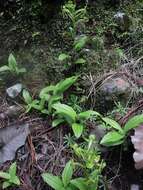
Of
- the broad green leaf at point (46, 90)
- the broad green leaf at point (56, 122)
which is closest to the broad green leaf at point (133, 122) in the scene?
the broad green leaf at point (56, 122)

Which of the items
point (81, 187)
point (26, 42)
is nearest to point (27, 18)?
point (26, 42)

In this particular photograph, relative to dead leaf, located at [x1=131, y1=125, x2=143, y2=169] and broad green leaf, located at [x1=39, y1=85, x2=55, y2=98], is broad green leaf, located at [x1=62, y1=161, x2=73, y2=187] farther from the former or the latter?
broad green leaf, located at [x1=39, y1=85, x2=55, y2=98]

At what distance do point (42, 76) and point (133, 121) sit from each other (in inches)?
35.4

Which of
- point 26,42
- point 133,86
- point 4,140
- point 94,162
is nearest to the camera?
point 94,162

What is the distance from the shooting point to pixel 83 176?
2.26 m

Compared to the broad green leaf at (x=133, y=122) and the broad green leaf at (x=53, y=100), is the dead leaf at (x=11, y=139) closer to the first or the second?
the broad green leaf at (x=53, y=100)

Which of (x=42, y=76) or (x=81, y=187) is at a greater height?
(x=42, y=76)

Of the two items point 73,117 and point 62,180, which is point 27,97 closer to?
point 73,117

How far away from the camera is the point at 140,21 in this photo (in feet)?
10.4

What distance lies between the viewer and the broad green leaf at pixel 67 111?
7.97 feet

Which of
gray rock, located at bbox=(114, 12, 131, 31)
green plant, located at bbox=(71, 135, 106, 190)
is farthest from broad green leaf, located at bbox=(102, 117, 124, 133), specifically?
gray rock, located at bbox=(114, 12, 131, 31)

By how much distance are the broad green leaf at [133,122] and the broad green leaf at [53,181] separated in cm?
49

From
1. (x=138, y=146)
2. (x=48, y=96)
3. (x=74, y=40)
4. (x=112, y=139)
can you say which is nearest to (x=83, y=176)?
(x=112, y=139)

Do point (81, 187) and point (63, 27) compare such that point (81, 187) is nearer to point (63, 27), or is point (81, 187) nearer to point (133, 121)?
point (133, 121)
